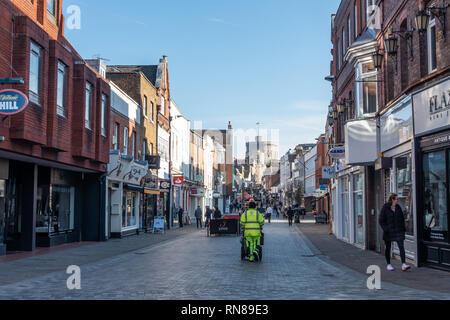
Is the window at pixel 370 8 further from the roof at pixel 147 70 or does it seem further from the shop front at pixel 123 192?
the roof at pixel 147 70

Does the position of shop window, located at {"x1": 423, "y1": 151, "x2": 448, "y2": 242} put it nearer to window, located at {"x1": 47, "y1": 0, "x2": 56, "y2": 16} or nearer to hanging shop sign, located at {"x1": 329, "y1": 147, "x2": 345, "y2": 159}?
hanging shop sign, located at {"x1": 329, "y1": 147, "x2": 345, "y2": 159}

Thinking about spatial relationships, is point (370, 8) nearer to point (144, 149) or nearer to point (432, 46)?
point (432, 46)

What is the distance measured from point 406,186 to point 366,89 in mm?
5665

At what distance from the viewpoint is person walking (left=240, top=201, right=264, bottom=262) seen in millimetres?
15086

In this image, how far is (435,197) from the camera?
43.7 feet

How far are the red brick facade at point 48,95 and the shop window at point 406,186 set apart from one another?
434 inches

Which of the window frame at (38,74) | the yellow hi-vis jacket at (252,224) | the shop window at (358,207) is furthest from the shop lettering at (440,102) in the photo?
the window frame at (38,74)

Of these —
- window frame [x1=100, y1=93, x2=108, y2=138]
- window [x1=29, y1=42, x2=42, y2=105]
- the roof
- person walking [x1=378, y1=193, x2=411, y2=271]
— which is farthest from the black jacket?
the roof

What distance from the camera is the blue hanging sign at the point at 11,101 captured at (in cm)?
1393

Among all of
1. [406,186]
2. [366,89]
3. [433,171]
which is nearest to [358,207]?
[366,89]

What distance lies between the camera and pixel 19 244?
61.8 ft

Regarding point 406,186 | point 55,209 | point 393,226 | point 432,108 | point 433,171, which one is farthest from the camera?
point 55,209
